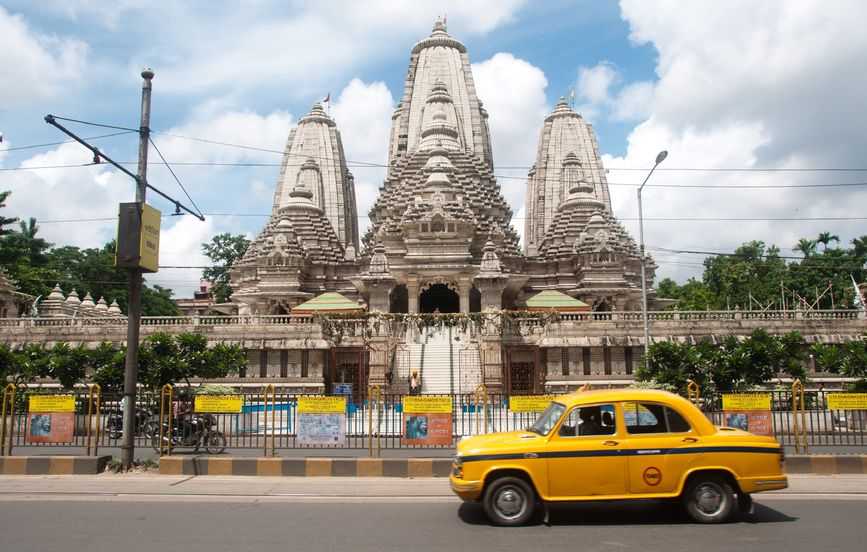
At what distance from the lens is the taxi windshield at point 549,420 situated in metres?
8.76

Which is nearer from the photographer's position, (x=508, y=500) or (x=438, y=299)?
(x=508, y=500)

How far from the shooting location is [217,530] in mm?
8117

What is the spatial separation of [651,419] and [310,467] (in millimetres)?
6760

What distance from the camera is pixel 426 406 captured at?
13750mm

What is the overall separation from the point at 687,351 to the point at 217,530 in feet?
53.0

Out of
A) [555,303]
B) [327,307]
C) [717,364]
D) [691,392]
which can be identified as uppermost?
[555,303]

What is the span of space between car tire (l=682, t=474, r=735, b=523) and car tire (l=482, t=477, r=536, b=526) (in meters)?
2.05

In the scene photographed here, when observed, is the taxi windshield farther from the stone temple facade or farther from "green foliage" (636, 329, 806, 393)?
the stone temple facade

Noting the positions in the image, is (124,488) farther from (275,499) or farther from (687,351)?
(687,351)

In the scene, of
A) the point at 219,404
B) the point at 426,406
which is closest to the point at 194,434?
the point at 219,404

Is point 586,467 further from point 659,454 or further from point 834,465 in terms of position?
point 834,465

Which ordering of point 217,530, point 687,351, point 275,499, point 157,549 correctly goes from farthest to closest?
1. point 687,351
2. point 275,499
3. point 217,530
4. point 157,549

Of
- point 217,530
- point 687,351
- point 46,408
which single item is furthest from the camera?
point 687,351

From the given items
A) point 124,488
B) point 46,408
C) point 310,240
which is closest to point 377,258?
point 310,240
